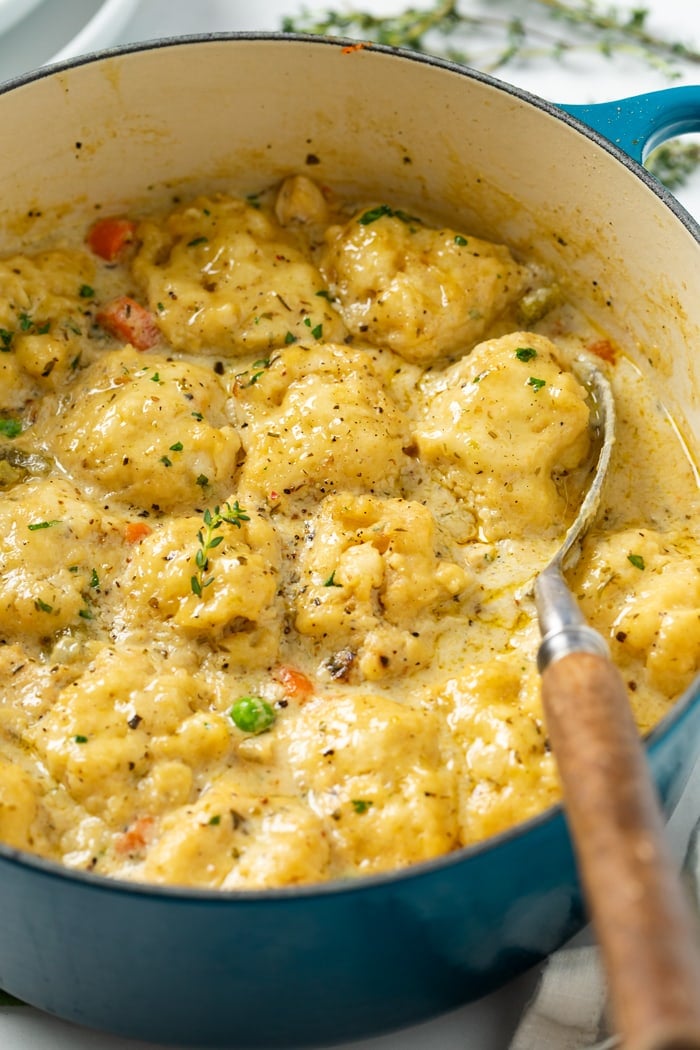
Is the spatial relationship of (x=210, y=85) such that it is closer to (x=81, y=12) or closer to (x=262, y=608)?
(x=81, y=12)

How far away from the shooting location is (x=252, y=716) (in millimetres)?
2520

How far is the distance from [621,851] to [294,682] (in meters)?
1.18

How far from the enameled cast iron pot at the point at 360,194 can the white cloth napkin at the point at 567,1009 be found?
69 millimetres

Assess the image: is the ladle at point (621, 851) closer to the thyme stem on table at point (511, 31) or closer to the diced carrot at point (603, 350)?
the diced carrot at point (603, 350)

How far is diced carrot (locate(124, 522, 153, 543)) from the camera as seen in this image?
112 inches

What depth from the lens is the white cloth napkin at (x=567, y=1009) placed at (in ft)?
7.73

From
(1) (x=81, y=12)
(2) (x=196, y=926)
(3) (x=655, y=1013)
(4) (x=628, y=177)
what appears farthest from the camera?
(1) (x=81, y=12)

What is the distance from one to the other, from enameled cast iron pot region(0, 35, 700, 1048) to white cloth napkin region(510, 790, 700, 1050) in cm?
7

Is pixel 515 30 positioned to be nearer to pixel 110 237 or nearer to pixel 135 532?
pixel 110 237

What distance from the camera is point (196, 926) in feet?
6.31

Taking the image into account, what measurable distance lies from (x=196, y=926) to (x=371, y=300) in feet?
5.67

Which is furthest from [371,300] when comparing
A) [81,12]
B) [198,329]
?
[81,12]

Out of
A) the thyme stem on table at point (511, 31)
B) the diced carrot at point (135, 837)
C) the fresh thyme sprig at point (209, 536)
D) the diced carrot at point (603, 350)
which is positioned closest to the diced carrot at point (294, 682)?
the fresh thyme sprig at point (209, 536)

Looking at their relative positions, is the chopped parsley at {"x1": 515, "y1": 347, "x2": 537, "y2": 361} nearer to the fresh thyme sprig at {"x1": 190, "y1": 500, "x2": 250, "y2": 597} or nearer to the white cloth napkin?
the fresh thyme sprig at {"x1": 190, "y1": 500, "x2": 250, "y2": 597}
